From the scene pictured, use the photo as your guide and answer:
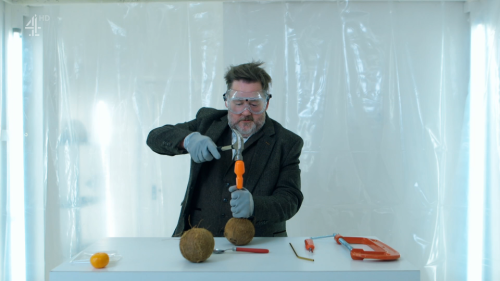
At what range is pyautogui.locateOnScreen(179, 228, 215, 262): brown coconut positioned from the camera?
105 centimetres

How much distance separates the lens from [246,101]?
→ 1.70 meters

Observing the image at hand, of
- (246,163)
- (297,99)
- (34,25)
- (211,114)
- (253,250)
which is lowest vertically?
(253,250)

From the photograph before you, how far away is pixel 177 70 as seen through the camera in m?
2.59

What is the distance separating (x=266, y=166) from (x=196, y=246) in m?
0.74

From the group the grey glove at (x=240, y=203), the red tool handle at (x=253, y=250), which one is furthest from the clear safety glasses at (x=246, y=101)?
the red tool handle at (x=253, y=250)

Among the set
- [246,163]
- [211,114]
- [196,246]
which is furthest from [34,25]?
[196,246]

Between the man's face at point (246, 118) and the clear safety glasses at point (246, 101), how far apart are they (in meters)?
0.02

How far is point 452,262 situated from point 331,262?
6.24ft

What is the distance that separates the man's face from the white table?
2.20ft

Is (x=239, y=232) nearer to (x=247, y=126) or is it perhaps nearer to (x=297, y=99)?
(x=247, y=126)

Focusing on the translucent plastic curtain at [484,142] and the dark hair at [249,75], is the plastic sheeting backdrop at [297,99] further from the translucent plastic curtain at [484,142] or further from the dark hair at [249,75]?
the dark hair at [249,75]

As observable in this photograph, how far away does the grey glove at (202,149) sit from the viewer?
1.50 meters

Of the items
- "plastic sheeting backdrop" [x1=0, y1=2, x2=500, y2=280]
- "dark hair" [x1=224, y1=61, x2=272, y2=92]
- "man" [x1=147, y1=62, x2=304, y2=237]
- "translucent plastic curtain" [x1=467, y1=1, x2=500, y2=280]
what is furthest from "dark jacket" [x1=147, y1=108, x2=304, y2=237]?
"translucent plastic curtain" [x1=467, y1=1, x2=500, y2=280]

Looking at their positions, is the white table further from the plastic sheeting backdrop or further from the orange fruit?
the plastic sheeting backdrop
